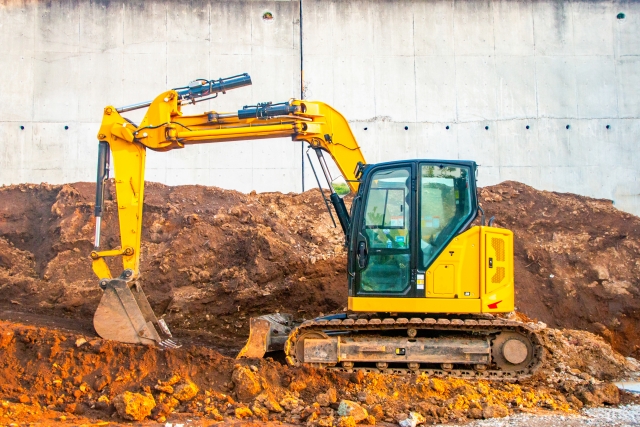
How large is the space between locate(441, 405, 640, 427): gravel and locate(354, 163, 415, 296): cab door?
1.77 m

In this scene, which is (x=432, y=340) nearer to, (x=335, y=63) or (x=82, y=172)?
(x=335, y=63)

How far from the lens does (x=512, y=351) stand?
25.2ft

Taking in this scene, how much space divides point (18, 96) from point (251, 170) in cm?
588

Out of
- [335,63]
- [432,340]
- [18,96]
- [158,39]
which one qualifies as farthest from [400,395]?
[18,96]

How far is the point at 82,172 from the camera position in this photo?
15367 mm

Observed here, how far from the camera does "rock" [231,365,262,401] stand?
699 cm

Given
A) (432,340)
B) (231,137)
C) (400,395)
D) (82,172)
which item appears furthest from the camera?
(82,172)

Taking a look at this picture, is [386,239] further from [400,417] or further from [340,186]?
[400,417]

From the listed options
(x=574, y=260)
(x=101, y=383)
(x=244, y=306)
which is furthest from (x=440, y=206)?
(x=574, y=260)

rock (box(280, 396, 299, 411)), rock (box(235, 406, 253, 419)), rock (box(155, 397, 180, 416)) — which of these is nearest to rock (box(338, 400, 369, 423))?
rock (box(280, 396, 299, 411))

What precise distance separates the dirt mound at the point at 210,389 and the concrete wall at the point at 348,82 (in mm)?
8172

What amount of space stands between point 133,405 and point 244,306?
500cm

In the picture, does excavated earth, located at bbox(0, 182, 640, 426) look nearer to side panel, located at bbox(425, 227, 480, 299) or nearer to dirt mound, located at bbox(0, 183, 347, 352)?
dirt mound, located at bbox(0, 183, 347, 352)

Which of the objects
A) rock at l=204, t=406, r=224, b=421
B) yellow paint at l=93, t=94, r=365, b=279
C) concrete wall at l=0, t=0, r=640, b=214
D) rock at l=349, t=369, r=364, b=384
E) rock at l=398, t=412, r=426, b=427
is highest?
concrete wall at l=0, t=0, r=640, b=214
